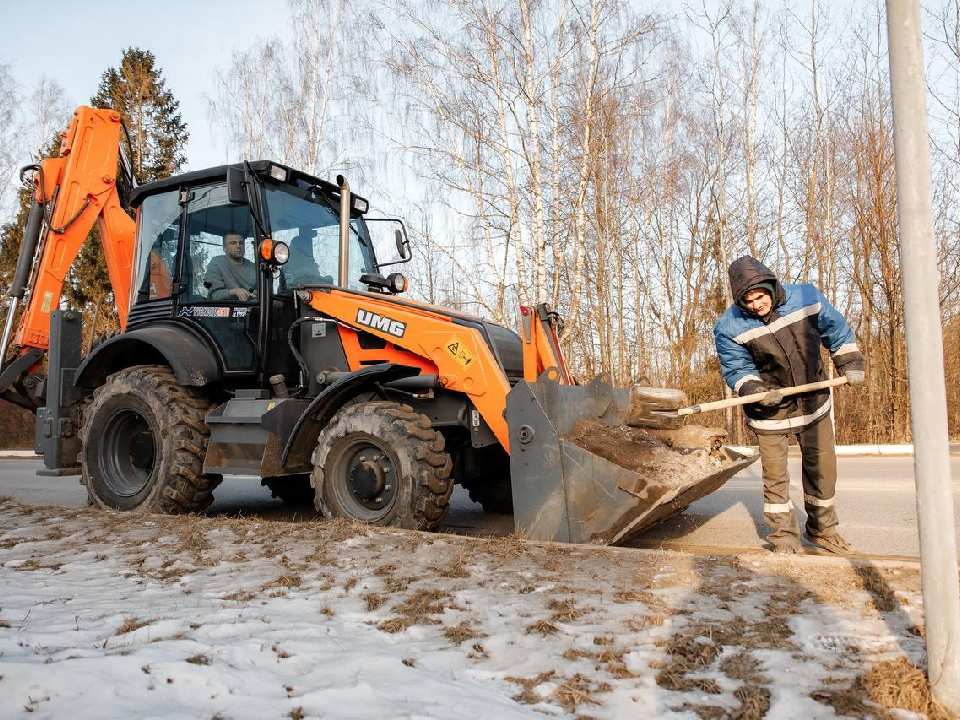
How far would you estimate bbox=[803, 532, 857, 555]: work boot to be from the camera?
4.71 meters

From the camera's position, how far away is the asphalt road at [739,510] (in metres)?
5.23

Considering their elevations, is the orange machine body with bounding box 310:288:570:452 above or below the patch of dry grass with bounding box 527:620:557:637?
above

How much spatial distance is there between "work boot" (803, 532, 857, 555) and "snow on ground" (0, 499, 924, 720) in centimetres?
84

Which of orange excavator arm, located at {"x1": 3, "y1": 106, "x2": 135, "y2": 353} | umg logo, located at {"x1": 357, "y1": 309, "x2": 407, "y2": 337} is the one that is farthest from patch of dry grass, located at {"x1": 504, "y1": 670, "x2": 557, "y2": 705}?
orange excavator arm, located at {"x1": 3, "y1": 106, "x2": 135, "y2": 353}

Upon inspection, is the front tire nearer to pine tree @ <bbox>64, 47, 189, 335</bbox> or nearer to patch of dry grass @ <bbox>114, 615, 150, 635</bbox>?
patch of dry grass @ <bbox>114, 615, 150, 635</bbox>

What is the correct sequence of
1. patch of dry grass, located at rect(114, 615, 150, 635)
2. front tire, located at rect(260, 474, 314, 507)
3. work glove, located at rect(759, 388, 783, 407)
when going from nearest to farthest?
1. patch of dry grass, located at rect(114, 615, 150, 635)
2. work glove, located at rect(759, 388, 783, 407)
3. front tire, located at rect(260, 474, 314, 507)

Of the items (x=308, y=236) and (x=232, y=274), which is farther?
(x=308, y=236)

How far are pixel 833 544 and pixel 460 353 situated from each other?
9.09 feet

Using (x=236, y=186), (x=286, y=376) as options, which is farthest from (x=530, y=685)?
(x=236, y=186)

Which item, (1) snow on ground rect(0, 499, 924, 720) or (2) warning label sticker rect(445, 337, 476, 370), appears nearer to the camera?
(1) snow on ground rect(0, 499, 924, 720)

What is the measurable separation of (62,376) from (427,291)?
12.8 metres

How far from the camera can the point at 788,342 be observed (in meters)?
4.85

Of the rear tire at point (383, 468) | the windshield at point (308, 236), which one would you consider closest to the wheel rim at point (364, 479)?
the rear tire at point (383, 468)

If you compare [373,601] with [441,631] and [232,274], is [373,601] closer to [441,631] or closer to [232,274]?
[441,631]
